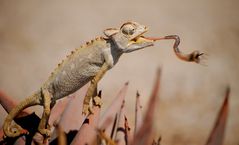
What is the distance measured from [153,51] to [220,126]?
329cm

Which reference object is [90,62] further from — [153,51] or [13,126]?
[153,51]

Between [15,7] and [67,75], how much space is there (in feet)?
10.4

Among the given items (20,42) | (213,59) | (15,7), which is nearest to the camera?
(213,59)

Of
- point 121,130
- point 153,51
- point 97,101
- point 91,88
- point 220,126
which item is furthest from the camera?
point 153,51

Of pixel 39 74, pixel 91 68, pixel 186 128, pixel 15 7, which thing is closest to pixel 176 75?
pixel 186 128

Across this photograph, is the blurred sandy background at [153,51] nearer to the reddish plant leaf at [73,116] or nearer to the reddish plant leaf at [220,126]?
the reddish plant leaf at [73,116]

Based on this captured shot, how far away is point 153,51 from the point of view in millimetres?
3852

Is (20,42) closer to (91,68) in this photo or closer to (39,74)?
(39,74)

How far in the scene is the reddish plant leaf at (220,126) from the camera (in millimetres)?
556

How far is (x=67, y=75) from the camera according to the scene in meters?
1.30

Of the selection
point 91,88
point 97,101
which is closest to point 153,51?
point 91,88

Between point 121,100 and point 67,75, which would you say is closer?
point 121,100

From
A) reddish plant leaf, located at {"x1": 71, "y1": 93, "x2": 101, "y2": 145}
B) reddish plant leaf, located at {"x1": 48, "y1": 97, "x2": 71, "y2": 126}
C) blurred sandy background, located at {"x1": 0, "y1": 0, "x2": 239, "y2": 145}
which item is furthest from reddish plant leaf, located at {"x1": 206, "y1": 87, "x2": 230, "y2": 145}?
blurred sandy background, located at {"x1": 0, "y1": 0, "x2": 239, "y2": 145}

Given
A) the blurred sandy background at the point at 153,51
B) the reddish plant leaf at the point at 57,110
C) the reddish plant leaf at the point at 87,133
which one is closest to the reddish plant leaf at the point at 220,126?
the reddish plant leaf at the point at 87,133
